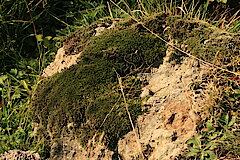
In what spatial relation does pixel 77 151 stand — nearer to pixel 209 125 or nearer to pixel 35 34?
pixel 209 125

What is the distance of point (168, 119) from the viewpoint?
2289mm

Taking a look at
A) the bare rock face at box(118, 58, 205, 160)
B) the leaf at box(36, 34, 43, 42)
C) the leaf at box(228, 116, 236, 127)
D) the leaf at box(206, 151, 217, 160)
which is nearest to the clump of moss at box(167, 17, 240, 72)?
the bare rock face at box(118, 58, 205, 160)

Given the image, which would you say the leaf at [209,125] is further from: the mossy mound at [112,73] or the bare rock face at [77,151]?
the bare rock face at [77,151]

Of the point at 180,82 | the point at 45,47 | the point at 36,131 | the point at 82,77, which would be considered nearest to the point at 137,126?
the point at 180,82

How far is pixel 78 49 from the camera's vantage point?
2.92m

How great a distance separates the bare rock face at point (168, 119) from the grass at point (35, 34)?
0.25m

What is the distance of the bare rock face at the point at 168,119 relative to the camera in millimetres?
2205

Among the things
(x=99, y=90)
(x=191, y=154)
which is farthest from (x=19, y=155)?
(x=191, y=154)

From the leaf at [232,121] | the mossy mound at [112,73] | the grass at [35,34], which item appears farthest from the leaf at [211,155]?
the mossy mound at [112,73]

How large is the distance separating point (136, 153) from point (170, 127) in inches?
11.4

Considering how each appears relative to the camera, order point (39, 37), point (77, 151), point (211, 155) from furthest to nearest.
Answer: point (39, 37) < point (77, 151) < point (211, 155)

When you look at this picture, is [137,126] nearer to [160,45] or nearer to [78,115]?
[78,115]

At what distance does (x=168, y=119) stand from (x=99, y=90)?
58cm

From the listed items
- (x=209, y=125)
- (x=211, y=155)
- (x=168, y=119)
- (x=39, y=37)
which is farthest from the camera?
(x=39, y=37)
